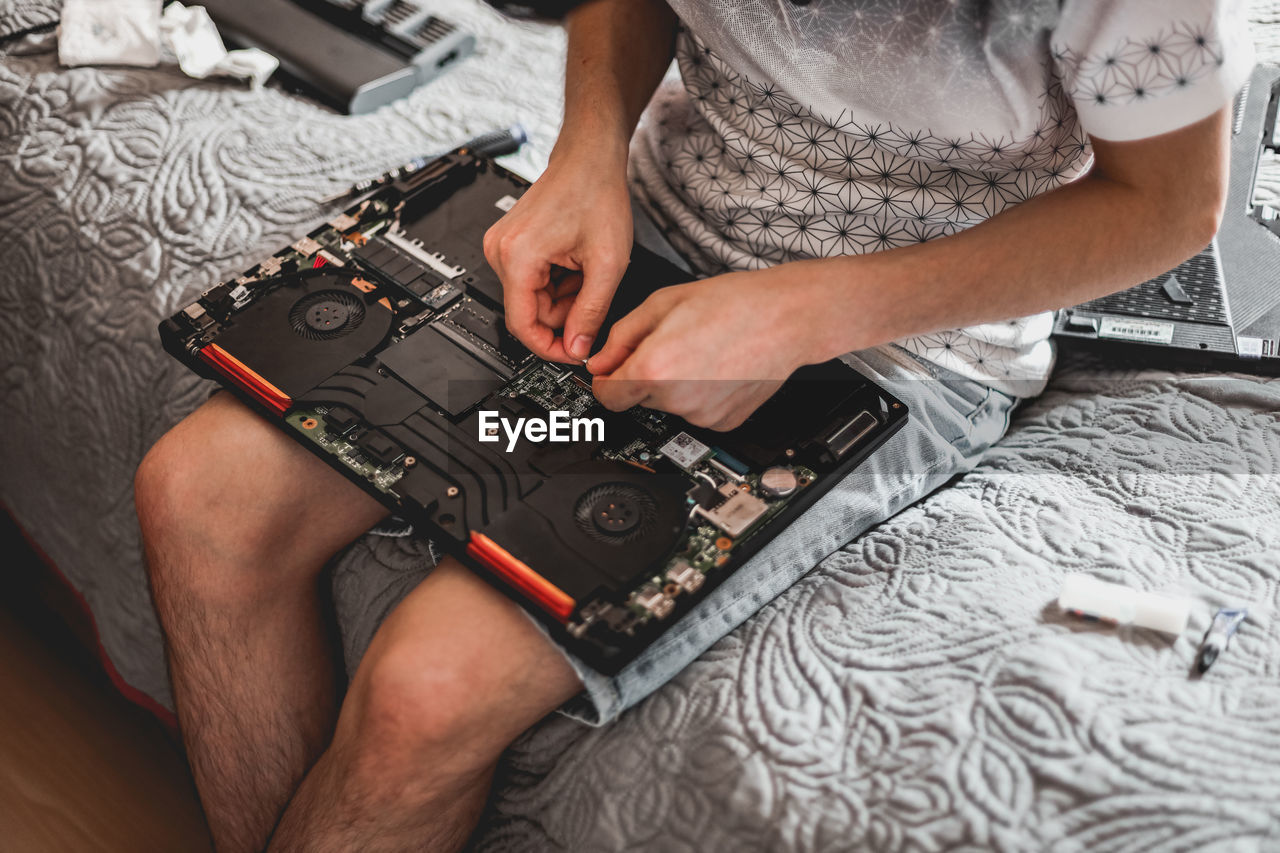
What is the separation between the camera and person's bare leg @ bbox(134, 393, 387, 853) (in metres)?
0.81

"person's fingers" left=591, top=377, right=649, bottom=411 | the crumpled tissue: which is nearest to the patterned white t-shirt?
"person's fingers" left=591, top=377, right=649, bottom=411

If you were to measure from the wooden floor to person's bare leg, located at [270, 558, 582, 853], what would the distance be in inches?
17.3

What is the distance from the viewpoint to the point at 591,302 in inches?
30.2

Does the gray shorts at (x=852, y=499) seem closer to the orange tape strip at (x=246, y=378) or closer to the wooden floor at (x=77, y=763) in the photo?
the orange tape strip at (x=246, y=378)

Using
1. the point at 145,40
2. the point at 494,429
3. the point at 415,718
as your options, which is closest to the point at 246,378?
the point at 494,429

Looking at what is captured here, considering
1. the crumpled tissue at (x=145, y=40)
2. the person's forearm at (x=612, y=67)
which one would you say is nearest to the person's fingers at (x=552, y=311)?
the person's forearm at (x=612, y=67)

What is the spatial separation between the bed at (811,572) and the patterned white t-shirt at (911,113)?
16 cm

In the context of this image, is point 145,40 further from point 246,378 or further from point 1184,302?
point 1184,302

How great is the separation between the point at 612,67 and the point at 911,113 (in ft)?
0.99

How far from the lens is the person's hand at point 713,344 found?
27.4 inches

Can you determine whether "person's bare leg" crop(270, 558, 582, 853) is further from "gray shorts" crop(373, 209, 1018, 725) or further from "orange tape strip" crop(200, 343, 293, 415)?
"orange tape strip" crop(200, 343, 293, 415)

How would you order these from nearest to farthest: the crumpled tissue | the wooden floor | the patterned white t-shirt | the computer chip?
1. the patterned white t-shirt
2. the computer chip
3. the wooden floor
4. the crumpled tissue

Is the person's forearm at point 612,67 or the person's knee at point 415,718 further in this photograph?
the person's forearm at point 612,67

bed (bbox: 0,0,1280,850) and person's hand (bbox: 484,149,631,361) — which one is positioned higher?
person's hand (bbox: 484,149,631,361)
